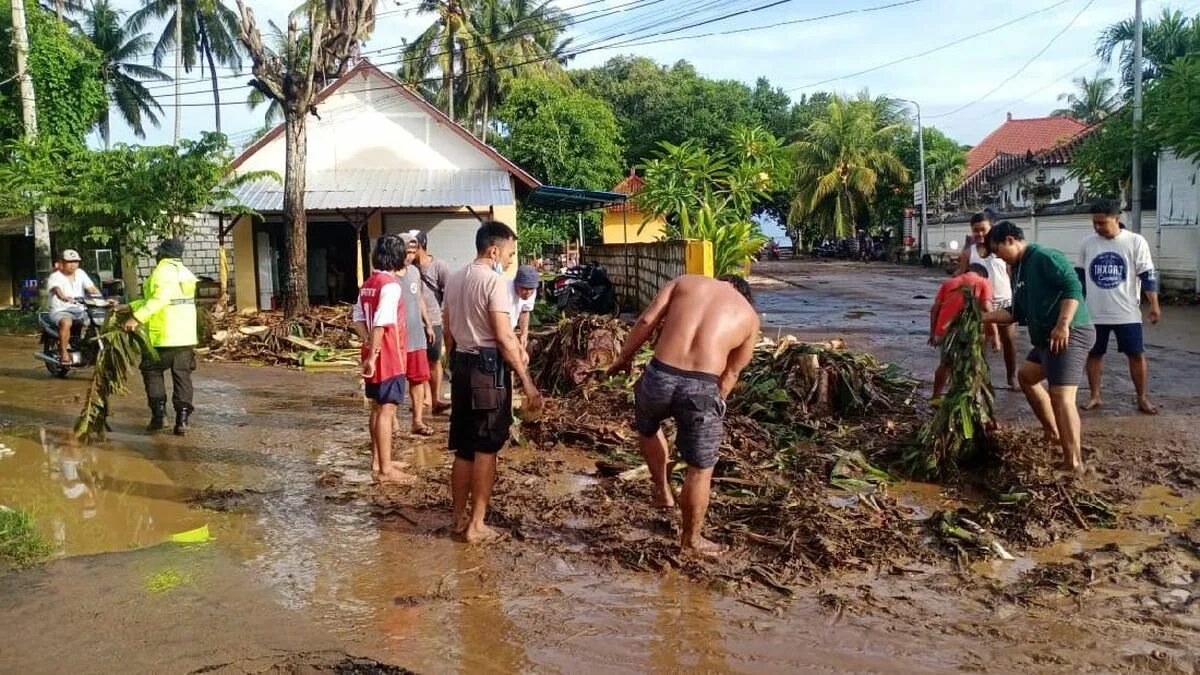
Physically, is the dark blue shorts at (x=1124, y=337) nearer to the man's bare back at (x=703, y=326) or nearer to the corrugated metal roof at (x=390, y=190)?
the man's bare back at (x=703, y=326)

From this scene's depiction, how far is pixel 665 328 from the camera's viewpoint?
4562mm

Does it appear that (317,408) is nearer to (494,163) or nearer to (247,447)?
(247,447)

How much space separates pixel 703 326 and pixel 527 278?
9.35 feet

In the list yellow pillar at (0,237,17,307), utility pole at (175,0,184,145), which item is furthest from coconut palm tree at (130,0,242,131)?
yellow pillar at (0,237,17,307)

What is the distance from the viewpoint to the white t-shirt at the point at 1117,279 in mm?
7281

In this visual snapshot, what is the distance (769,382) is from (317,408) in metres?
4.33

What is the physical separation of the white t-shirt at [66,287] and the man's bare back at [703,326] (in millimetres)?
8596

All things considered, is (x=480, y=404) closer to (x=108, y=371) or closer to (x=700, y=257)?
(x=108, y=371)

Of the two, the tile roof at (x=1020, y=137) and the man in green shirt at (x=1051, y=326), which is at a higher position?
the tile roof at (x=1020, y=137)

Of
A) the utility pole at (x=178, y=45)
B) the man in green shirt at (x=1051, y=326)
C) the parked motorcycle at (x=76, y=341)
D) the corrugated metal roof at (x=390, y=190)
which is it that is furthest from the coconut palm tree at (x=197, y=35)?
the man in green shirt at (x=1051, y=326)

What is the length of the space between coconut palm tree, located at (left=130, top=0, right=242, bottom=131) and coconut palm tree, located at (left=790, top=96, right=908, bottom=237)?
87.3 feet

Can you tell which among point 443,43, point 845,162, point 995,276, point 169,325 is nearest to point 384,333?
point 169,325

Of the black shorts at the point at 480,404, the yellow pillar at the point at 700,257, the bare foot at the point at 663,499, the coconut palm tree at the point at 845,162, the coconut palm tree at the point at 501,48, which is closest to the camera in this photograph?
the black shorts at the point at 480,404

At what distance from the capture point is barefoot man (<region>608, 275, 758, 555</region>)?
14.6ft
